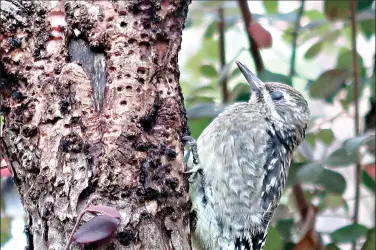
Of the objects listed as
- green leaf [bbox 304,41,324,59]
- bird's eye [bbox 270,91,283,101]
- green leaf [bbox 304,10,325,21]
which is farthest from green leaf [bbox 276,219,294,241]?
green leaf [bbox 304,10,325,21]

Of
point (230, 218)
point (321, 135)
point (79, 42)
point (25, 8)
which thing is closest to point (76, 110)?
Answer: point (79, 42)

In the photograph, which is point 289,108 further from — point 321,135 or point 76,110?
point 76,110

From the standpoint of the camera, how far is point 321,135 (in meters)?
3.08

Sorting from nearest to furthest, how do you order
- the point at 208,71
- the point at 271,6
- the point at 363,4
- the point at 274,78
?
the point at 274,78
the point at 363,4
the point at 271,6
the point at 208,71

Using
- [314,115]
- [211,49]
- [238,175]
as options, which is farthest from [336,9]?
[211,49]

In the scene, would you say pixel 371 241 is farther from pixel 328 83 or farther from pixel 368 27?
pixel 368 27

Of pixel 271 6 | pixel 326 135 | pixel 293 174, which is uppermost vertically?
pixel 271 6

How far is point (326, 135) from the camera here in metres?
3.06

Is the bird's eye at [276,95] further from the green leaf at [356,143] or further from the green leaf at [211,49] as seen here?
the green leaf at [211,49]

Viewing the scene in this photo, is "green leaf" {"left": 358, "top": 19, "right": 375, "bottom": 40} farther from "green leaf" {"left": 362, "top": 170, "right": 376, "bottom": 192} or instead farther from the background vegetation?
"green leaf" {"left": 362, "top": 170, "right": 376, "bottom": 192}

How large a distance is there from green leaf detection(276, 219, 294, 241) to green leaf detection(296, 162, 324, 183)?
0.50m

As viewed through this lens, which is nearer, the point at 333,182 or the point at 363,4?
the point at 333,182

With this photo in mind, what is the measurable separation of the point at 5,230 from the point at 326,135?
153cm

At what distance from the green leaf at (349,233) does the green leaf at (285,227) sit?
0.26 meters
